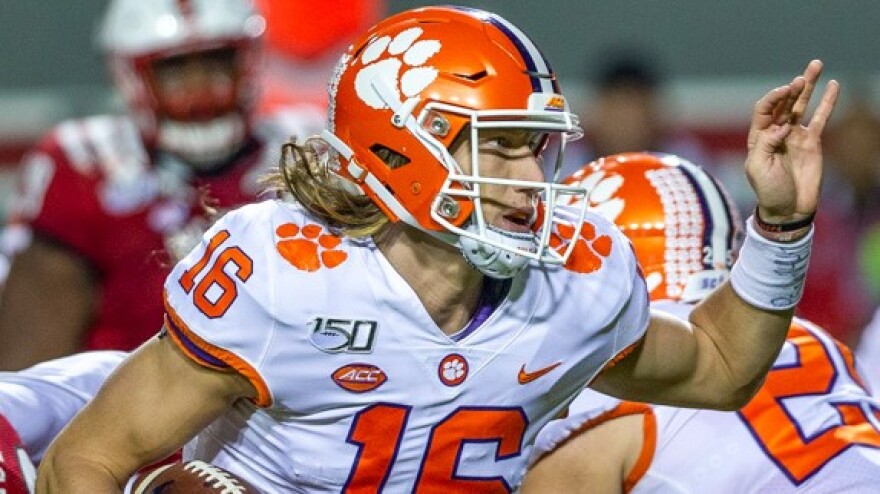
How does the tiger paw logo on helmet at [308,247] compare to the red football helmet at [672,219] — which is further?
the red football helmet at [672,219]

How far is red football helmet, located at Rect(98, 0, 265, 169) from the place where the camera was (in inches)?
189

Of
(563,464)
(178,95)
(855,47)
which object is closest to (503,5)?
(855,47)

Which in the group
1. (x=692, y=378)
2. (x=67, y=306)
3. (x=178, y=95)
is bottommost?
(x=67, y=306)

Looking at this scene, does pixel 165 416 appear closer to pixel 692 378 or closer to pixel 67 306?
pixel 692 378

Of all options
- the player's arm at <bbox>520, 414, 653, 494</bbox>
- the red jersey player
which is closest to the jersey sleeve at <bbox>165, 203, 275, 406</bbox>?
the player's arm at <bbox>520, 414, 653, 494</bbox>

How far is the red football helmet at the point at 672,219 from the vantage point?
329 centimetres

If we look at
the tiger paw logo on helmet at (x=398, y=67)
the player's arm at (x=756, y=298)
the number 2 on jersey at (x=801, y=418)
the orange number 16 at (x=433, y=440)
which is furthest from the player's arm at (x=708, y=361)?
the tiger paw logo on helmet at (x=398, y=67)

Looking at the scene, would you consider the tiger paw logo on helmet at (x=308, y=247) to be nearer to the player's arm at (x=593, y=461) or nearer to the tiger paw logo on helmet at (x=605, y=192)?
the player's arm at (x=593, y=461)

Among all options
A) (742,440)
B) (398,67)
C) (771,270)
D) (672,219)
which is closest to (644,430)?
(742,440)

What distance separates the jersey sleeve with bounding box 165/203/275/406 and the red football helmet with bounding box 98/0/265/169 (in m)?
2.21

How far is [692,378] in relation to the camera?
2.87 m

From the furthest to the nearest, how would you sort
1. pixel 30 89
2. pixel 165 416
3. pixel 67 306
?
pixel 30 89, pixel 67 306, pixel 165 416

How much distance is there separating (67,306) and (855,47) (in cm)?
478

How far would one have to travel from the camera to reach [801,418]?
2.96 meters
